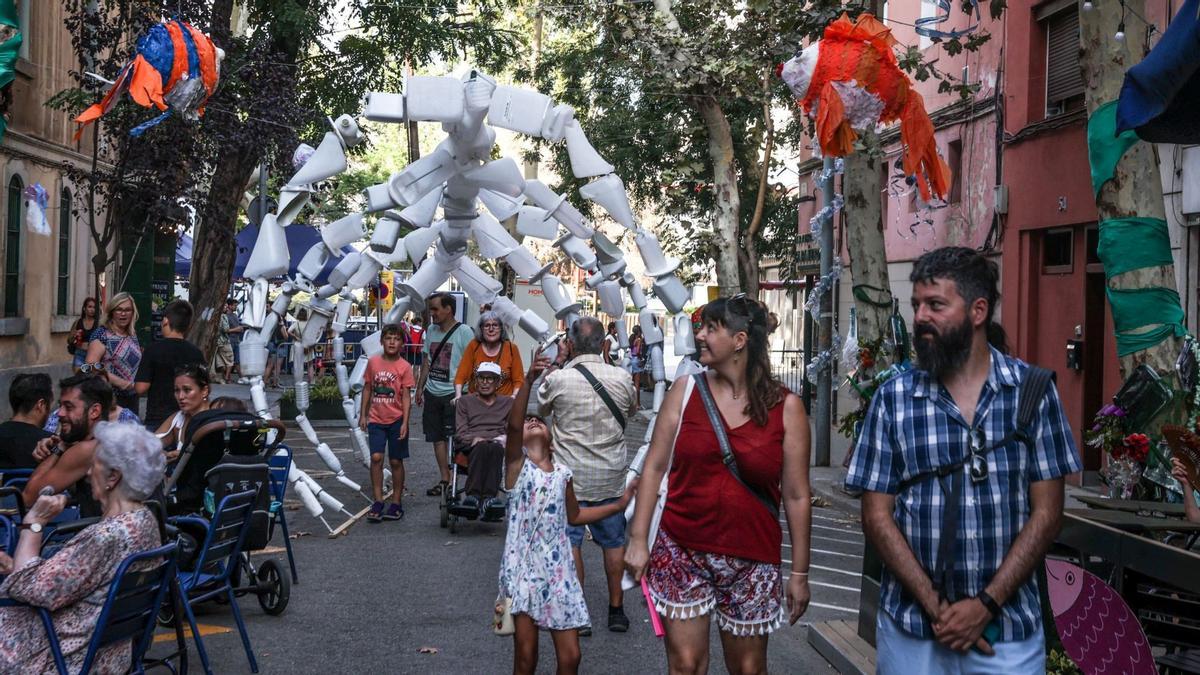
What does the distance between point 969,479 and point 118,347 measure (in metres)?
8.63

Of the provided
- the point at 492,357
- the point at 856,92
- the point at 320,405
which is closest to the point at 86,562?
the point at 856,92

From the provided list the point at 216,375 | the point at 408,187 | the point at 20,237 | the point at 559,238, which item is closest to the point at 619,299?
the point at 559,238

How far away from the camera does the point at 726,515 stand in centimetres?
496

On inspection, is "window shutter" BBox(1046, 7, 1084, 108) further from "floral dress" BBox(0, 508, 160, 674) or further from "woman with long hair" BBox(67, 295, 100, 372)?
"floral dress" BBox(0, 508, 160, 674)

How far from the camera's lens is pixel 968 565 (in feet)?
12.6

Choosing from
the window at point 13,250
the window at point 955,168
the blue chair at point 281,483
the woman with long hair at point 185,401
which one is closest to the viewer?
the woman with long hair at point 185,401

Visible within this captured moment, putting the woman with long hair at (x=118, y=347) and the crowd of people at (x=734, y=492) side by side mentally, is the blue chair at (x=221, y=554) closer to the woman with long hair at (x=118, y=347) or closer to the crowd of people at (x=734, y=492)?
the crowd of people at (x=734, y=492)

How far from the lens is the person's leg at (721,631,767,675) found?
496 centimetres

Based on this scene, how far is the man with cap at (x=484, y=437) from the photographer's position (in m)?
10.9

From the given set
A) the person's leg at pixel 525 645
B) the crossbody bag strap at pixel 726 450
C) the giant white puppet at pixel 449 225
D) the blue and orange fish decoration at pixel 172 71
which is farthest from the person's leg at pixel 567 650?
the blue and orange fish decoration at pixel 172 71

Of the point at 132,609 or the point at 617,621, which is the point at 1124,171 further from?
the point at 132,609

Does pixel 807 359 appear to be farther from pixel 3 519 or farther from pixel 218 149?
pixel 3 519

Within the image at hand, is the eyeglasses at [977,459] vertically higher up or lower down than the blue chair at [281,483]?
higher up

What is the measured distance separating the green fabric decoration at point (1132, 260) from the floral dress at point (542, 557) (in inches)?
157
